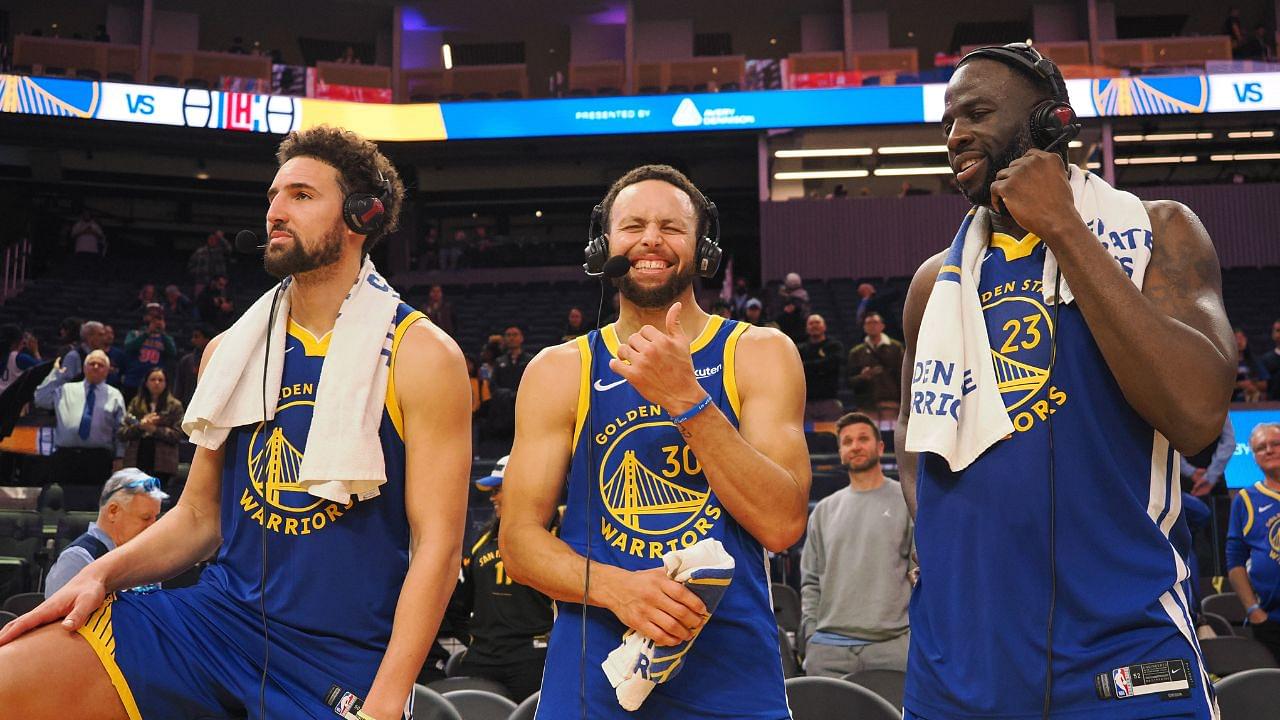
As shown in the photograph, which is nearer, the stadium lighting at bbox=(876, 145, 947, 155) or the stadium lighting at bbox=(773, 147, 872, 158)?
the stadium lighting at bbox=(876, 145, 947, 155)

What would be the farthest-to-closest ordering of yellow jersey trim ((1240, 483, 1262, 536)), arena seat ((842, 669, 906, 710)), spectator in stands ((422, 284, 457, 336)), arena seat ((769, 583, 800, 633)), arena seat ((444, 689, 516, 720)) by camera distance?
spectator in stands ((422, 284, 457, 336)), arena seat ((769, 583, 800, 633)), yellow jersey trim ((1240, 483, 1262, 536)), arena seat ((842, 669, 906, 710)), arena seat ((444, 689, 516, 720))

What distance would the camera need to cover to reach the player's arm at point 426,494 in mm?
2475

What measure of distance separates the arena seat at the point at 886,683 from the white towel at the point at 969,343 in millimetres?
2026

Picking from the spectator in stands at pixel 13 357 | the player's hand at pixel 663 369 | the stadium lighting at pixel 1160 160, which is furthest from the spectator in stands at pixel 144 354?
the stadium lighting at pixel 1160 160

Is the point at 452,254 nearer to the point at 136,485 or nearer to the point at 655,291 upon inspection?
the point at 136,485

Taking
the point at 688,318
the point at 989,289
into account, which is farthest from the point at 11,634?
the point at 989,289

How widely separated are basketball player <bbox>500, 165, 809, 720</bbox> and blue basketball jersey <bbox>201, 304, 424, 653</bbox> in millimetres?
336

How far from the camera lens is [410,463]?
2.67m

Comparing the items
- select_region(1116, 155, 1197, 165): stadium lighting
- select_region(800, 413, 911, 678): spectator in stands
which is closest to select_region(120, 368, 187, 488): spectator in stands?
select_region(800, 413, 911, 678): spectator in stands

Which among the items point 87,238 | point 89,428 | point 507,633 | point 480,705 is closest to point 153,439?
→ point 89,428

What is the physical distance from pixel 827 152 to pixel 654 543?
21143 mm

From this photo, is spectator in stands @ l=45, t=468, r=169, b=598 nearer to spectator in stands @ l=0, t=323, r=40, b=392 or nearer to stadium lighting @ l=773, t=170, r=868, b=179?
spectator in stands @ l=0, t=323, r=40, b=392

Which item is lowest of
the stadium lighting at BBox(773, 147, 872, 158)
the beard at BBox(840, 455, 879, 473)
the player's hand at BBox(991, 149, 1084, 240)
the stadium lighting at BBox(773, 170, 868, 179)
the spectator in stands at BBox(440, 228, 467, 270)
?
the beard at BBox(840, 455, 879, 473)

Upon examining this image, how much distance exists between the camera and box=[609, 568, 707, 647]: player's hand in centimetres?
213
